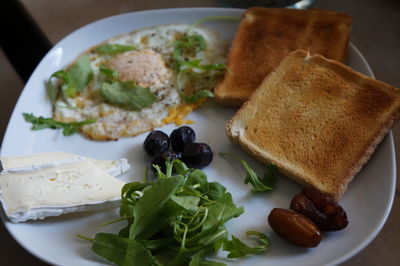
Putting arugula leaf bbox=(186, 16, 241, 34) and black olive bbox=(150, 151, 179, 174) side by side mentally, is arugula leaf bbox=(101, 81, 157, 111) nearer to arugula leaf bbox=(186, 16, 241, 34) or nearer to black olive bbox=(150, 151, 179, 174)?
black olive bbox=(150, 151, 179, 174)

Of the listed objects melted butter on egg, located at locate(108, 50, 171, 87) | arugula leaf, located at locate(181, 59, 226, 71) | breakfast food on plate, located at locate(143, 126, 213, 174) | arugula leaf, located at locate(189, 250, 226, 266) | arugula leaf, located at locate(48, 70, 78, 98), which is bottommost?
arugula leaf, located at locate(189, 250, 226, 266)

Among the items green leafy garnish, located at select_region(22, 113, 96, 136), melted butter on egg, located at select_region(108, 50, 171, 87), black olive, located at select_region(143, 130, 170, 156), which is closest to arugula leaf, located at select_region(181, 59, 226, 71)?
melted butter on egg, located at select_region(108, 50, 171, 87)

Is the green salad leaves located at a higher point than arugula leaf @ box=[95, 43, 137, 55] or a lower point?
lower

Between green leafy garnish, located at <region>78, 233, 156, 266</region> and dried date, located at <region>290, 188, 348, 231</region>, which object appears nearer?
green leafy garnish, located at <region>78, 233, 156, 266</region>

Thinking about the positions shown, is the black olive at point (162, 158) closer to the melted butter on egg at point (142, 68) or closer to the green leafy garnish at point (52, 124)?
the green leafy garnish at point (52, 124)

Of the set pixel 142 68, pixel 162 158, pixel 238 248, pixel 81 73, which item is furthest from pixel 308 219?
pixel 81 73
